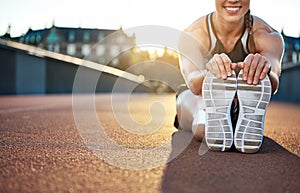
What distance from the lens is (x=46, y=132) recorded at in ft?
9.34

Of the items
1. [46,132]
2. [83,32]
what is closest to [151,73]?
[46,132]

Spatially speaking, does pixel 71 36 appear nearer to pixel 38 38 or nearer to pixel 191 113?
pixel 38 38

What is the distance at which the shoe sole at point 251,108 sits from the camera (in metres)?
1.85

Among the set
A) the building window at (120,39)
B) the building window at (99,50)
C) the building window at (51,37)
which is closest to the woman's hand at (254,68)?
the building window at (51,37)

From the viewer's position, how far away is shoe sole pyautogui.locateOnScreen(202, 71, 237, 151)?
187cm

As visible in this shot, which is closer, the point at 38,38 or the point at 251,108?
the point at 251,108

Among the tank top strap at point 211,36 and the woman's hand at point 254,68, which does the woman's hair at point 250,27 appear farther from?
the woman's hand at point 254,68

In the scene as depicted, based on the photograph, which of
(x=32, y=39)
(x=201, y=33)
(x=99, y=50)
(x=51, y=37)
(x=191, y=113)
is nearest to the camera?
(x=201, y=33)

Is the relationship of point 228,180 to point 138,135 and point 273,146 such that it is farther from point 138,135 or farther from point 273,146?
point 138,135

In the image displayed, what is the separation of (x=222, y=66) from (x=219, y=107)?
0.70ft

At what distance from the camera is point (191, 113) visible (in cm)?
260

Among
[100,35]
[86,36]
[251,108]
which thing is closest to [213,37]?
[251,108]

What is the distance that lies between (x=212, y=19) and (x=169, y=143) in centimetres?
83

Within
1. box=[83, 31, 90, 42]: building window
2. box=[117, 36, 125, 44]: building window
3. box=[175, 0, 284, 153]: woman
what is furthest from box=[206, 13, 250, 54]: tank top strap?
box=[83, 31, 90, 42]: building window
